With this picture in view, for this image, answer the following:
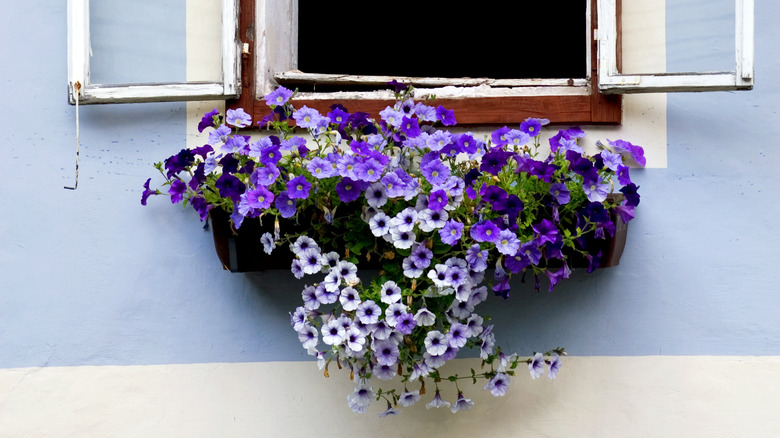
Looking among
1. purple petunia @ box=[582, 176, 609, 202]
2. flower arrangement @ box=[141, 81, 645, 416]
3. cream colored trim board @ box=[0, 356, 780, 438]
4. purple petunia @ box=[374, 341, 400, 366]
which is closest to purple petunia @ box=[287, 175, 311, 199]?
flower arrangement @ box=[141, 81, 645, 416]

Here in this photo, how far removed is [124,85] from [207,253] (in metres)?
0.52

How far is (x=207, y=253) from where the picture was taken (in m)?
2.76

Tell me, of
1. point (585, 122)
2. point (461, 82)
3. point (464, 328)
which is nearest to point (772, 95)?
point (585, 122)

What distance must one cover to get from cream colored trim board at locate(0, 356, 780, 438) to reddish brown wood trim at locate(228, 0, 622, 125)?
65cm

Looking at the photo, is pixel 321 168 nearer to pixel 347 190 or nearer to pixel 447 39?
pixel 347 190

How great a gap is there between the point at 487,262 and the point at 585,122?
50cm

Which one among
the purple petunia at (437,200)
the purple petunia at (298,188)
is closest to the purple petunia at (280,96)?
the purple petunia at (298,188)

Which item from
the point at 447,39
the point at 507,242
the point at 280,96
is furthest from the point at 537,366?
the point at 447,39

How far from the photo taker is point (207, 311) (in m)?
2.74

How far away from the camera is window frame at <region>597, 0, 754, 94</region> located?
2.55m

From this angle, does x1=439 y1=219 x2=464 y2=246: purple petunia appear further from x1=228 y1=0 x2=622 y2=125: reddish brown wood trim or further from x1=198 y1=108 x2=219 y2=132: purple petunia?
x1=198 y1=108 x2=219 y2=132: purple petunia

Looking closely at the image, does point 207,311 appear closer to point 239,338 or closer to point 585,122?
point 239,338

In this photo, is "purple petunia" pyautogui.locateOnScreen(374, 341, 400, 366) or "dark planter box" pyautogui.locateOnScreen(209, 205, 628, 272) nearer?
"purple petunia" pyautogui.locateOnScreen(374, 341, 400, 366)

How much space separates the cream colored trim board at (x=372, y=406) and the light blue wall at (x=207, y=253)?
45 mm
